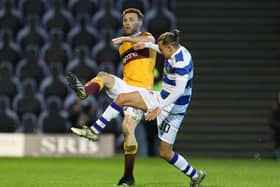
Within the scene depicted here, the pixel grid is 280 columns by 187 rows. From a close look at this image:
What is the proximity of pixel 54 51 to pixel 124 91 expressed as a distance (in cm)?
890

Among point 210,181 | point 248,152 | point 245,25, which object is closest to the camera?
point 210,181

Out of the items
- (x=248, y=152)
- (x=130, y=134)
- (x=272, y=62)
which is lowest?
(x=248, y=152)

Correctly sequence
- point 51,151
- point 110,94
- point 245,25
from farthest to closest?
point 245,25 < point 51,151 < point 110,94

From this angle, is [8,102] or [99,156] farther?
[8,102]

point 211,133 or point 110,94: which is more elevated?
point 110,94

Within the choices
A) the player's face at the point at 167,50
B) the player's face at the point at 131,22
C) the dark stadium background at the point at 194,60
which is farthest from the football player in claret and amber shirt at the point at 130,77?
the dark stadium background at the point at 194,60

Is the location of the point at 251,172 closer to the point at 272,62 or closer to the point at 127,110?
the point at 127,110

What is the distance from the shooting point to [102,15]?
57.6 feet

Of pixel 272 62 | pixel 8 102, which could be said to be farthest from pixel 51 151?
pixel 272 62

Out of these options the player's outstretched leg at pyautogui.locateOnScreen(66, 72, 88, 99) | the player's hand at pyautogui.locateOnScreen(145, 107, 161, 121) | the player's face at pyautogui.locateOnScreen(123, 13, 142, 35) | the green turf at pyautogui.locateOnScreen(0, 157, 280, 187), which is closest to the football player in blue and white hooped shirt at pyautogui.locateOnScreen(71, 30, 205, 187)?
the player's hand at pyautogui.locateOnScreen(145, 107, 161, 121)

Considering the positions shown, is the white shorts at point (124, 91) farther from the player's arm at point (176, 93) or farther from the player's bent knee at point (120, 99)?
the player's arm at point (176, 93)

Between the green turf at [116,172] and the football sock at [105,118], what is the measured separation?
2.26 feet

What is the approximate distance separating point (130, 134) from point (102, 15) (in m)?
9.29

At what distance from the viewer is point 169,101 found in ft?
25.8
